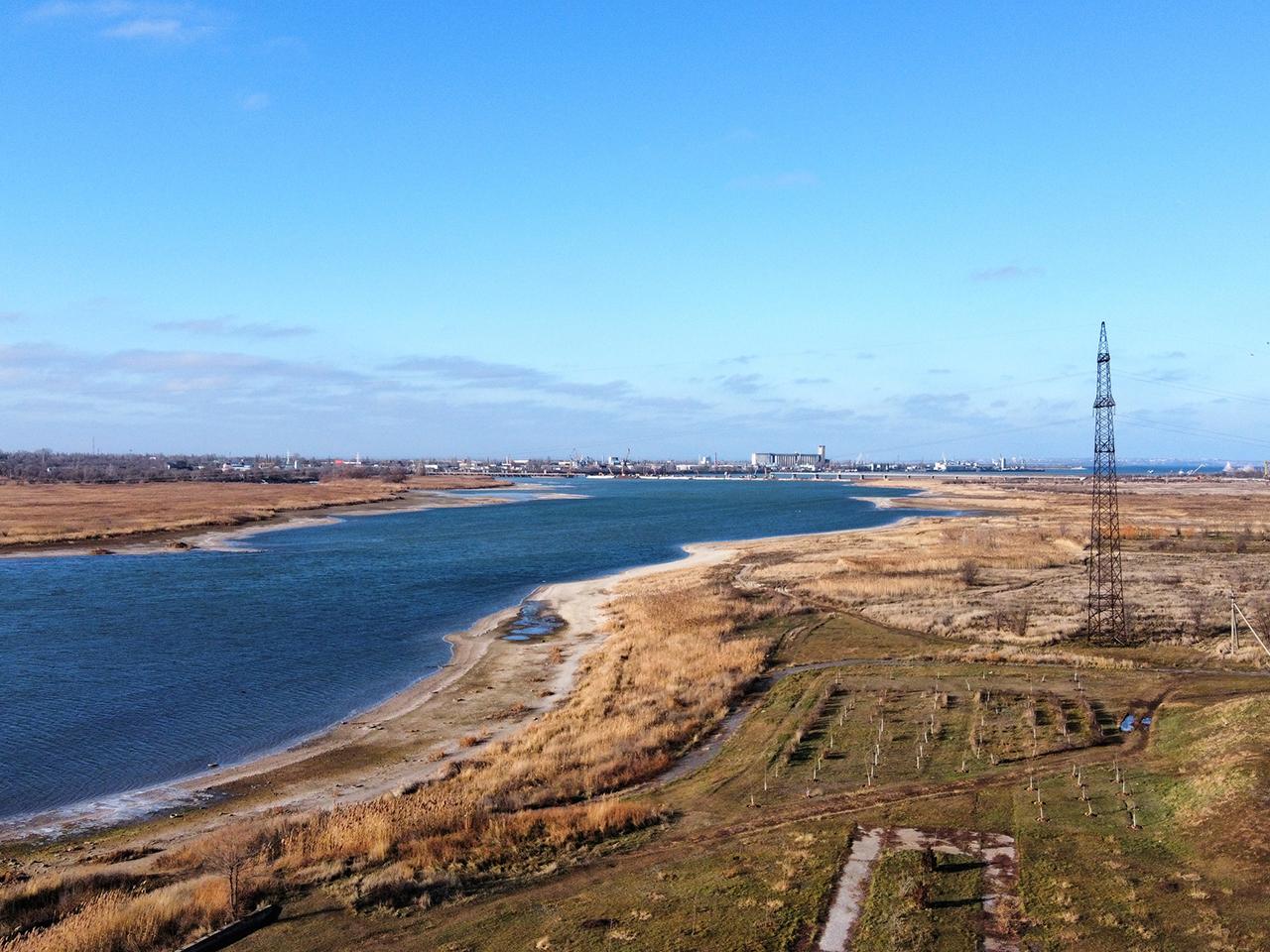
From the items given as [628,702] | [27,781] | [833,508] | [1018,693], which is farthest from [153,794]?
[833,508]

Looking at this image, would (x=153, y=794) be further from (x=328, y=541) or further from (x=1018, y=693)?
(x=328, y=541)

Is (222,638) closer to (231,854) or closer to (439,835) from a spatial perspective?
(231,854)

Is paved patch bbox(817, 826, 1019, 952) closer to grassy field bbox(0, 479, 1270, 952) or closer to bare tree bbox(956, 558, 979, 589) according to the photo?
→ grassy field bbox(0, 479, 1270, 952)

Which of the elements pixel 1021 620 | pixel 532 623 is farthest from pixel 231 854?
pixel 1021 620

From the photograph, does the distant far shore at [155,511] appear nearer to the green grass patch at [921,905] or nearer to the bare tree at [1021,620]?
the bare tree at [1021,620]

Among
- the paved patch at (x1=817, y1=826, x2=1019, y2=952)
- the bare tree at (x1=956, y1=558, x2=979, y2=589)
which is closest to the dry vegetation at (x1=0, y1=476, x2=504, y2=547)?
the bare tree at (x1=956, y1=558, x2=979, y2=589)
